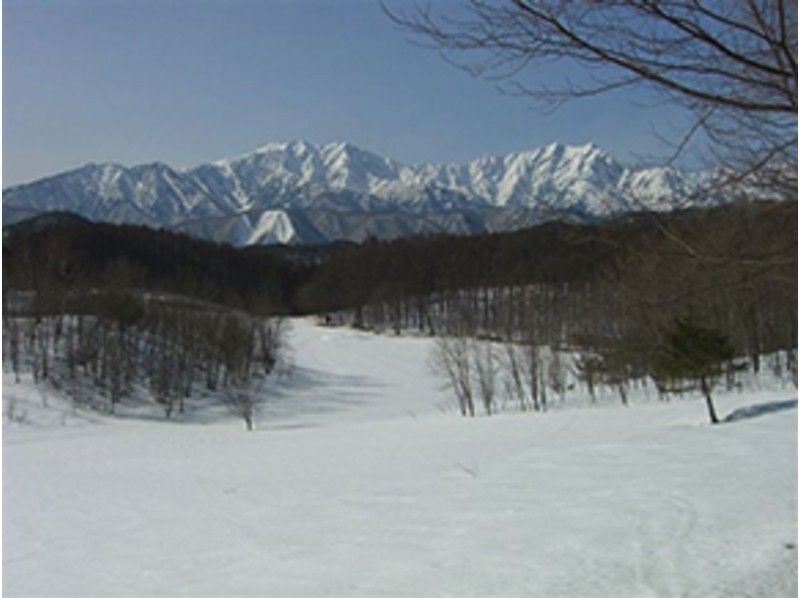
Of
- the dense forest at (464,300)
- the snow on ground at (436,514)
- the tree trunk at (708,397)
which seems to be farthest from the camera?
the tree trunk at (708,397)

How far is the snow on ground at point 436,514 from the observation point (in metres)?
7.65

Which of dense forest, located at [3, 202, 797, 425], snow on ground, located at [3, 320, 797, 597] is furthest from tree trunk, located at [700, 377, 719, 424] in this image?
snow on ground, located at [3, 320, 797, 597]

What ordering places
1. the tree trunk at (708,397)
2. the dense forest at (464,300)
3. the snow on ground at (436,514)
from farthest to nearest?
the tree trunk at (708,397) → the snow on ground at (436,514) → the dense forest at (464,300)

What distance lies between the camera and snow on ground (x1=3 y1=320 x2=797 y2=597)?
7.65 metres

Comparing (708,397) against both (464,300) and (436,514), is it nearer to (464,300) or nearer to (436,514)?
(436,514)

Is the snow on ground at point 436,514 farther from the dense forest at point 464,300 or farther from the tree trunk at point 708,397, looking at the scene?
the dense forest at point 464,300

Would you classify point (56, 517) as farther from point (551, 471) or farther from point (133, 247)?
point (133, 247)

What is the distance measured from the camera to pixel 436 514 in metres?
11.1

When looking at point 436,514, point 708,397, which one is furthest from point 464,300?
point 436,514

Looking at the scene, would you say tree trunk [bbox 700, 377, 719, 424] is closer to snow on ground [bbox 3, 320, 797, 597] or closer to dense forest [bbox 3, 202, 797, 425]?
dense forest [bbox 3, 202, 797, 425]

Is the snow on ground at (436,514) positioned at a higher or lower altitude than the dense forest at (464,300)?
lower

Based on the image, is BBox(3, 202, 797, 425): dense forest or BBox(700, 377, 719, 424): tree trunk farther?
BBox(700, 377, 719, 424): tree trunk

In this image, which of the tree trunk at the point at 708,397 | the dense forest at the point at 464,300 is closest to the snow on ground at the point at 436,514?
the tree trunk at the point at 708,397

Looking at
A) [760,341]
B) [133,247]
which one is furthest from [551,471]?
[133,247]
